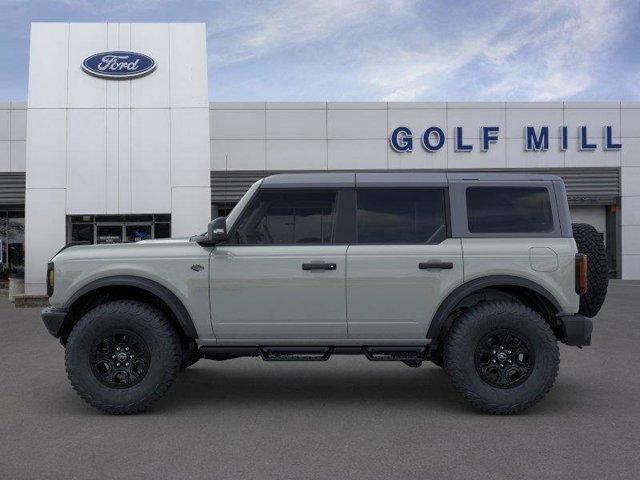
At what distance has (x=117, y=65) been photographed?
21109 millimetres

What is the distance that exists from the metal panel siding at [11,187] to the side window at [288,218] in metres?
22.8

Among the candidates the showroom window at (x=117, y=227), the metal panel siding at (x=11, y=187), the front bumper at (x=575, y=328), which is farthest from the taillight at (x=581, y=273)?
the metal panel siding at (x=11, y=187)

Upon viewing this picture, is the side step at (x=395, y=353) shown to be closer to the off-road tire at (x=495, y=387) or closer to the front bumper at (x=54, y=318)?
the off-road tire at (x=495, y=387)

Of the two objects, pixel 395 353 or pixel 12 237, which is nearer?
pixel 395 353

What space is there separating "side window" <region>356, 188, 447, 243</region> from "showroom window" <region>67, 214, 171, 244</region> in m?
16.6

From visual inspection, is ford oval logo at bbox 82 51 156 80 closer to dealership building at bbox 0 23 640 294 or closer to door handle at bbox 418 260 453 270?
dealership building at bbox 0 23 640 294

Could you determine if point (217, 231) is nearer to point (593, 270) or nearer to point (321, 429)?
point (321, 429)

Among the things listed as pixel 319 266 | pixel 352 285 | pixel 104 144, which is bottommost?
pixel 352 285

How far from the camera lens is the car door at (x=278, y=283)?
5.88 meters

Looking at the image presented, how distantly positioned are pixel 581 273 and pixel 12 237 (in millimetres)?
25732

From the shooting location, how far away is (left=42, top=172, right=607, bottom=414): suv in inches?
230

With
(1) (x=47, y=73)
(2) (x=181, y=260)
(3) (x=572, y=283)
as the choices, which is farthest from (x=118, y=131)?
(3) (x=572, y=283)

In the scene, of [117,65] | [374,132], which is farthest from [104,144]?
[374,132]

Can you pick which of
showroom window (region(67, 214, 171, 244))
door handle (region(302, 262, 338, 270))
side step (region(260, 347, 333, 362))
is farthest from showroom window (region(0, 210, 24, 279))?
door handle (region(302, 262, 338, 270))
